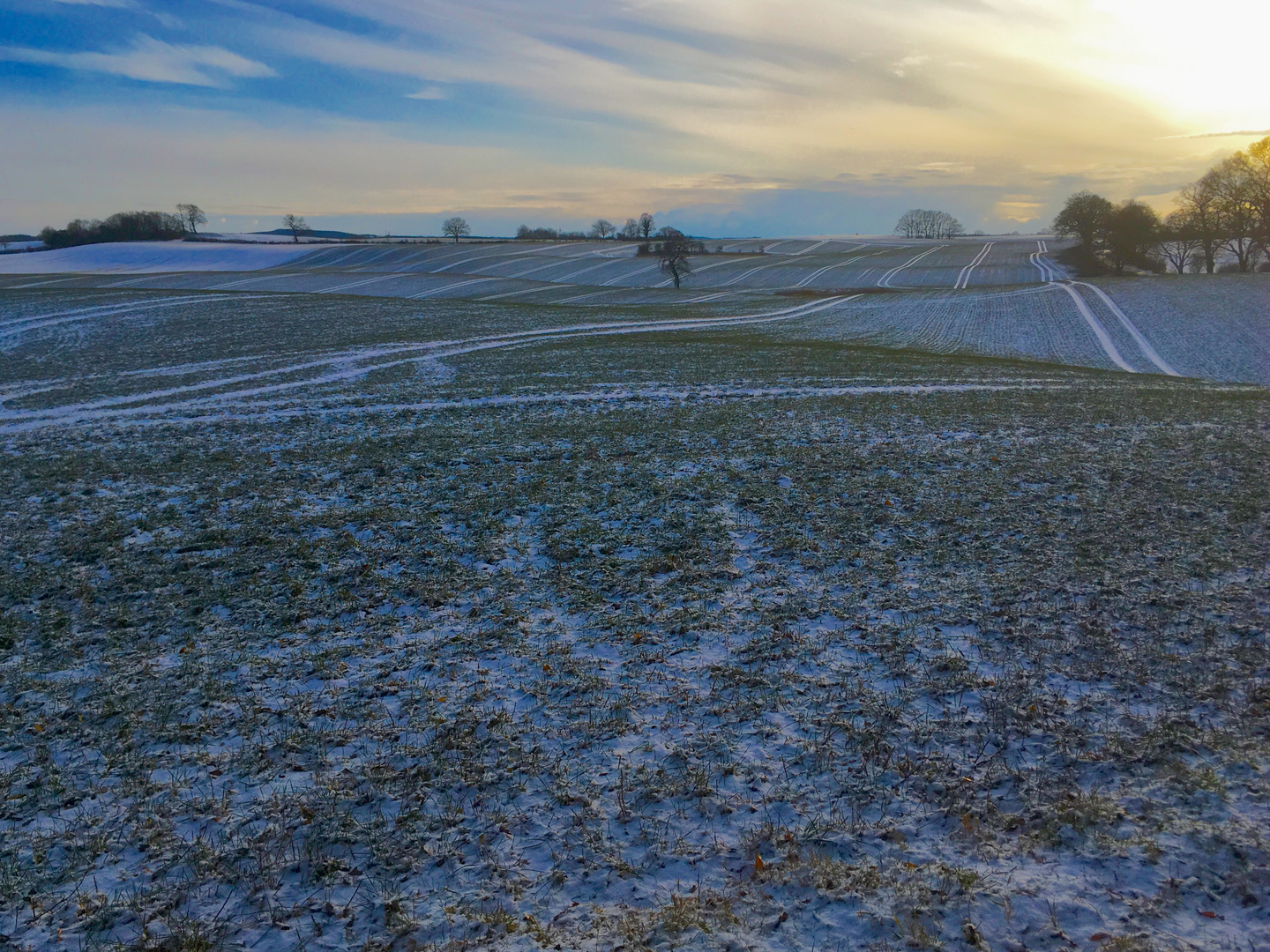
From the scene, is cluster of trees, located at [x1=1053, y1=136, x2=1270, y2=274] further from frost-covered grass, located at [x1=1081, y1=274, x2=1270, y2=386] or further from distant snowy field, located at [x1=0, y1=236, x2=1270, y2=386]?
frost-covered grass, located at [x1=1081, y1=274, x2=1270, y2=386]

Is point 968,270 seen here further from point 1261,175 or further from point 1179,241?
point 1261,175

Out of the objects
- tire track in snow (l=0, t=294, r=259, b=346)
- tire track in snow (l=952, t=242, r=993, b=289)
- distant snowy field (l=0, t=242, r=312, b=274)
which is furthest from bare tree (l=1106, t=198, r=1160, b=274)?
distant snowy field (l=0, t=242, r=312, b=274)

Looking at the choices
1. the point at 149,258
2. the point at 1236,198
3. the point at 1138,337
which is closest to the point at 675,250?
the point at 1138,337

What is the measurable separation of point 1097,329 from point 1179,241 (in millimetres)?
49944

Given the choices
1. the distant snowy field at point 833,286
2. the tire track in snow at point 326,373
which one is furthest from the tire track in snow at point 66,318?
the tire track in snow at point 326,373

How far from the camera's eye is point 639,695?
271 inches

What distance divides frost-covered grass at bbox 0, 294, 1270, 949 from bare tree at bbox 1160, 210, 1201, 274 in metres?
75.7

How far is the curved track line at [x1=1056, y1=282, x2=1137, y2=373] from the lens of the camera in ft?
108

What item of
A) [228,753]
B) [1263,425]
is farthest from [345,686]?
[1263,425]

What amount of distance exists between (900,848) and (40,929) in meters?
5.31

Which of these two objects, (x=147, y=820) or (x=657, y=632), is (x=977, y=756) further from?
(x=147, y=820)

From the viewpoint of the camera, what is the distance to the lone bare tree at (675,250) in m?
75.0

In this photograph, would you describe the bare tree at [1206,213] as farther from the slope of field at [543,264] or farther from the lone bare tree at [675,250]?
the lone bare tree at [675,250]

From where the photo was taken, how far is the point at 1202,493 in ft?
38.9
